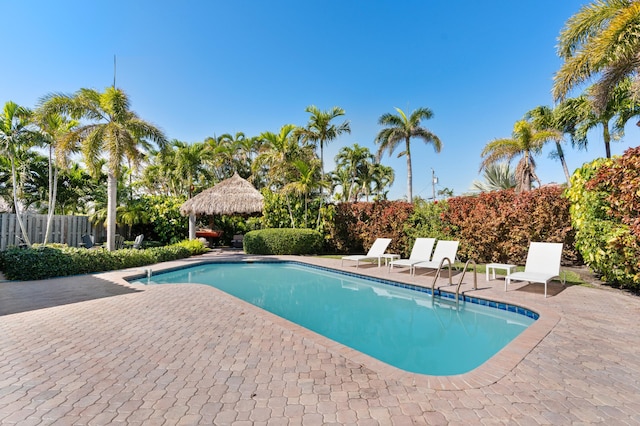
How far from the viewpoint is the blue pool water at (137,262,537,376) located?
185 inches

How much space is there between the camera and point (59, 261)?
9.49 metres

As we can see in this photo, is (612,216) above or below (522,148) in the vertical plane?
below

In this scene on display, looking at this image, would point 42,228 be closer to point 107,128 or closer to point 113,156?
point 113,156

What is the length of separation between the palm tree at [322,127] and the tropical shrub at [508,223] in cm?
891

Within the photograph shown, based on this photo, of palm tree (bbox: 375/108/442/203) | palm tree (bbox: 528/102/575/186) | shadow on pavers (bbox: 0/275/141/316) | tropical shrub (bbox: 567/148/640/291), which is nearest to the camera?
tropical shrub (bbox: 567/148/640/291)

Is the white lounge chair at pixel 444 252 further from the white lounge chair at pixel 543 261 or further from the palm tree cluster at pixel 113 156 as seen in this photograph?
the palm tree cluster at pixel 113 156

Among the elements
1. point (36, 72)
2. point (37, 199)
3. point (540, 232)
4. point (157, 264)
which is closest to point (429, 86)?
point (540, 232)

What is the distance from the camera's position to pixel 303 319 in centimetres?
650

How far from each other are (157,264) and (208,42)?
904cm

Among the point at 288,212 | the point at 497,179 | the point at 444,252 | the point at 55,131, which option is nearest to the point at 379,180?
the point at 497,179

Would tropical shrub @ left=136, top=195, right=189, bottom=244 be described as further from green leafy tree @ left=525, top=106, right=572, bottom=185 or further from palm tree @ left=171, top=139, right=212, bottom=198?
A: green leafy tree @ left=525, top=106, right=572, bottom=185

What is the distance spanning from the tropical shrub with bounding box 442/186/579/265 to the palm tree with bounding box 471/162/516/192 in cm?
2078

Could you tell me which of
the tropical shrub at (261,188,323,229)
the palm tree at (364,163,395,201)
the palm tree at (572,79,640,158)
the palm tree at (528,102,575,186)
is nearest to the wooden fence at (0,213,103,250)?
the tropical shrub at (261,188,323,229)

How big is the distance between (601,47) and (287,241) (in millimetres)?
12975
